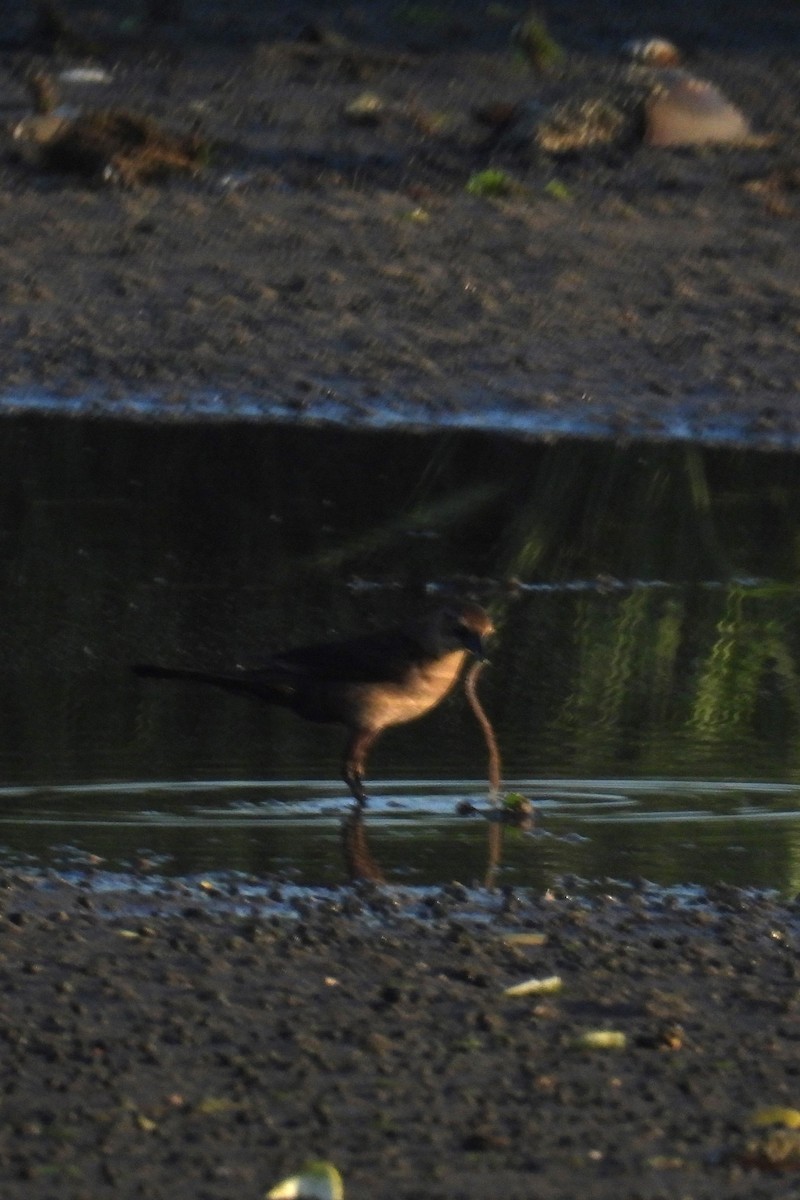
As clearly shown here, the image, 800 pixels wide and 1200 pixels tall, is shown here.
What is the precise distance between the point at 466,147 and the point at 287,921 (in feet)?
38.1

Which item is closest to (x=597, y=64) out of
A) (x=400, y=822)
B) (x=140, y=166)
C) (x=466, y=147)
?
(x=466, y=147)

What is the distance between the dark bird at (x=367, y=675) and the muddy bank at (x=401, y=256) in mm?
5599

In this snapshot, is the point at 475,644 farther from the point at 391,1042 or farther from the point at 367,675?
the point at 391,1042

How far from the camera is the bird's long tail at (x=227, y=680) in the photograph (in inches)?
287

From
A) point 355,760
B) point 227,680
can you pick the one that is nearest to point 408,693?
point 355,760

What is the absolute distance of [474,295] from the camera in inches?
571

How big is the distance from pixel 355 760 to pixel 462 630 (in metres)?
0.44

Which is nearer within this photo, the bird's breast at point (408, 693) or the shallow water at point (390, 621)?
the shallow water at point (390, 621)

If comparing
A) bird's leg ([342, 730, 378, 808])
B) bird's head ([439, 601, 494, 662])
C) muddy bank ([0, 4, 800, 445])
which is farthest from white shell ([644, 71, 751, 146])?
bird's leg ([342, 730, 378, 808])

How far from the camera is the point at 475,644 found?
23.7 ft

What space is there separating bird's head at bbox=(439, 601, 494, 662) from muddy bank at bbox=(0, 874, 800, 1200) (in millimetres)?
1316

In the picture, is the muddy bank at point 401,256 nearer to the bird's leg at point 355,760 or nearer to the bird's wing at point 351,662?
the bird's wing at point 351,662

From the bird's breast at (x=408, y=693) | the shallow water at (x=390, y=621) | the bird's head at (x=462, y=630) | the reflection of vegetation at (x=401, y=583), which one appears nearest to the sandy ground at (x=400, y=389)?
the shallow water at (x=390, y=621)

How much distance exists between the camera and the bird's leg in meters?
7.06
